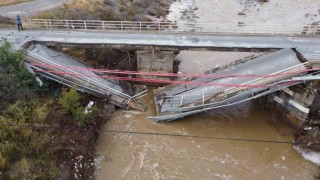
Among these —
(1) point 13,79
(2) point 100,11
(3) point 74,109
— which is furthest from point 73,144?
(2) point 100,11

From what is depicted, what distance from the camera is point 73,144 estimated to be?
15.6 meters

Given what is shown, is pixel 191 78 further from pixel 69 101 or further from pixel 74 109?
pixel 69 101

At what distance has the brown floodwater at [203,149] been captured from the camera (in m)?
15.4

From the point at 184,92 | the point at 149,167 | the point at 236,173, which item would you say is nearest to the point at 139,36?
the point at 184,92

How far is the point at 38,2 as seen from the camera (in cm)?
3259

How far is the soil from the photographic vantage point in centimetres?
1457

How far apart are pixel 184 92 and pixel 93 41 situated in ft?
23.3

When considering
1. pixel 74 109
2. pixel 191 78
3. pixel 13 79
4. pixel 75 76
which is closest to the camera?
pixel 74 109

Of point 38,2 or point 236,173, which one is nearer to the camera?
point 236,173

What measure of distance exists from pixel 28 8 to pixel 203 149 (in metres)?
23.8

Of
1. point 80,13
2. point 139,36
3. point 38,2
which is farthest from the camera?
point 38,2

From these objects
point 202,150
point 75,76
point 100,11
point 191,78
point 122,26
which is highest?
point 100,11

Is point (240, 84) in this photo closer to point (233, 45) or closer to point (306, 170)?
point (233, 45)

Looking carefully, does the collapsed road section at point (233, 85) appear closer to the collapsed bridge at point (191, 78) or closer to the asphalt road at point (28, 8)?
the collapsed bridge at point (191, 78)
